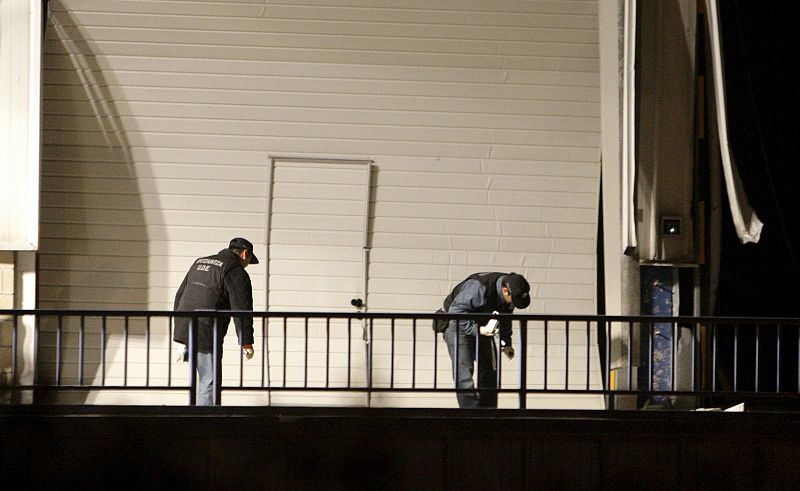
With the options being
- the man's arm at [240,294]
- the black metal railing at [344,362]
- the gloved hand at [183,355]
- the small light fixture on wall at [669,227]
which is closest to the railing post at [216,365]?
the man's arm at [240,294]

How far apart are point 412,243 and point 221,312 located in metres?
3.99

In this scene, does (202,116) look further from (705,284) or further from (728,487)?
(728,487)

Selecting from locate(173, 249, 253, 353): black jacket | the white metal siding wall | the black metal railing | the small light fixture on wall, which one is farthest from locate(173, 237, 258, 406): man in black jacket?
the small light fixture on wall

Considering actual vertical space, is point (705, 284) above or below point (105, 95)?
below

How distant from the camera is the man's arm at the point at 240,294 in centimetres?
982

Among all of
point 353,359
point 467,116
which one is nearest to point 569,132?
point 467,116

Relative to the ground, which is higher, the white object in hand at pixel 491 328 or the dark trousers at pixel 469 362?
the white object in hand at pixel 491 328

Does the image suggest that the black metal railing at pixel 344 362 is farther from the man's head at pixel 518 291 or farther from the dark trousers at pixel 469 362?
the man's head at pixel 518 291

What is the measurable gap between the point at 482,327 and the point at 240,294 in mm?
2245

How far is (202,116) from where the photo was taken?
40.8ft

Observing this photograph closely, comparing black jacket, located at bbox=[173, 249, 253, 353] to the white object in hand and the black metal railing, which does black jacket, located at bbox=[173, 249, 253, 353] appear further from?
the white object in hand

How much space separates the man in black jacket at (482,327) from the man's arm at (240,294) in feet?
5.79

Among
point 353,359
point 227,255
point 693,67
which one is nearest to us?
point 227,255

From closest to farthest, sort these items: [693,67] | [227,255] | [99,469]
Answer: [99,469] < [227,255] < [693,67]
